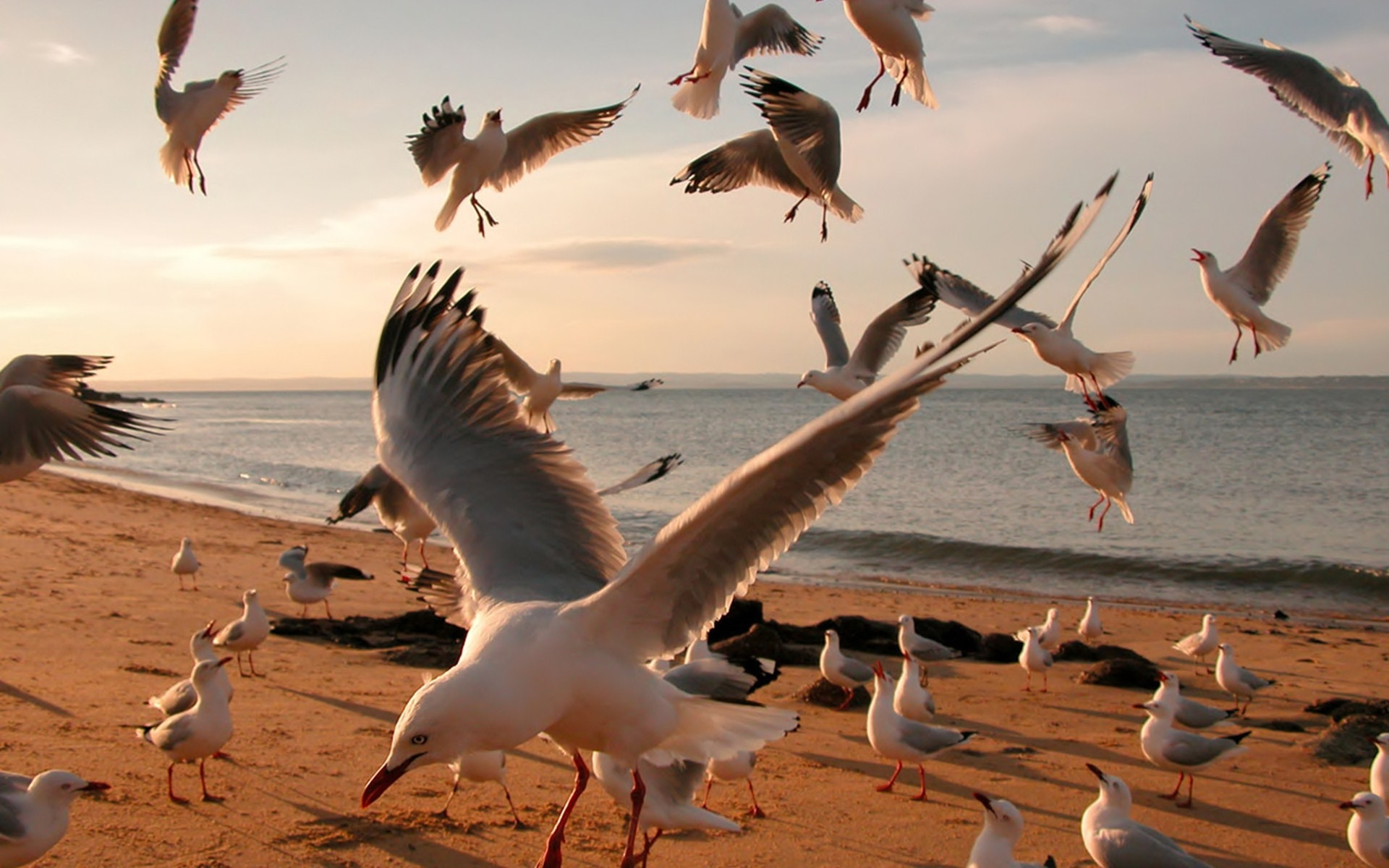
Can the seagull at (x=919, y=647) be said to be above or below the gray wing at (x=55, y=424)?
below

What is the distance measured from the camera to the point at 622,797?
459 centimetres

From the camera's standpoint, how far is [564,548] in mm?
4180

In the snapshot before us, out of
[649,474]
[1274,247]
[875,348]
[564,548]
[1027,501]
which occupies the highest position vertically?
[1274,247]

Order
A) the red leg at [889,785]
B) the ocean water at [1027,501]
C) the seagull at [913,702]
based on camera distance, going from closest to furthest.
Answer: the red leg at [889,785], the seagull at [913,702], the ocean water at [1027,501]

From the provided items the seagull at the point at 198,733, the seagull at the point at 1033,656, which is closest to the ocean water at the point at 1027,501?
the seagull at the point at 1033,656

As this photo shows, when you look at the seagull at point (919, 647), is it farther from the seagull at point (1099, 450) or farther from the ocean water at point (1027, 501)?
the ocean water at point (1027, 501)

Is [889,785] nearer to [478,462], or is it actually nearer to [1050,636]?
[478,462]

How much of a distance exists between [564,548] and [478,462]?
467 mm

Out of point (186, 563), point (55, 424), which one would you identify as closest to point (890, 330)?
point (55, 424)

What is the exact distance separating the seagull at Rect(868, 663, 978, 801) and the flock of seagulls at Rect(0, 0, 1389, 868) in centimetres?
1

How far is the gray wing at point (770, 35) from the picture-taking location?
7.93 m

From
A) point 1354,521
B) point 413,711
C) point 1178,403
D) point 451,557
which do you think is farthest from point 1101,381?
point 1178,403

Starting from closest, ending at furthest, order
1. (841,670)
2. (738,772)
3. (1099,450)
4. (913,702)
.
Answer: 1. (738,772)
2. (913,702)
3. (841,670)
4. (1099,450)

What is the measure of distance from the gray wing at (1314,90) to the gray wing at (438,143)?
496cm
